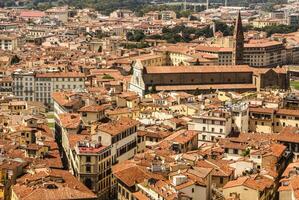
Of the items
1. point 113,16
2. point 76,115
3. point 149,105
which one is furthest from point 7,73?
point 113,16

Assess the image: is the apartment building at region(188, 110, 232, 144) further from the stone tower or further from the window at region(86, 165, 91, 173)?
the stone tower

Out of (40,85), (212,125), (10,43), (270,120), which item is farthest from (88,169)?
(10,43)

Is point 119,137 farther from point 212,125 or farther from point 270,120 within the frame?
point 270,120

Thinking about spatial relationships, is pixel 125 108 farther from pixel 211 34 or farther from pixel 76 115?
pixel 211 34

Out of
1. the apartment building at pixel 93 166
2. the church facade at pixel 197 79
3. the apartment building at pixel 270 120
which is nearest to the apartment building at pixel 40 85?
the church facade at pixel 197 79

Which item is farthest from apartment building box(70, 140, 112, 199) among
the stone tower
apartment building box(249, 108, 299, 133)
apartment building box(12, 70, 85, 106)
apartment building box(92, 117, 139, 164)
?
the stone tower

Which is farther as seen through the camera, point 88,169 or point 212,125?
point 212,125
